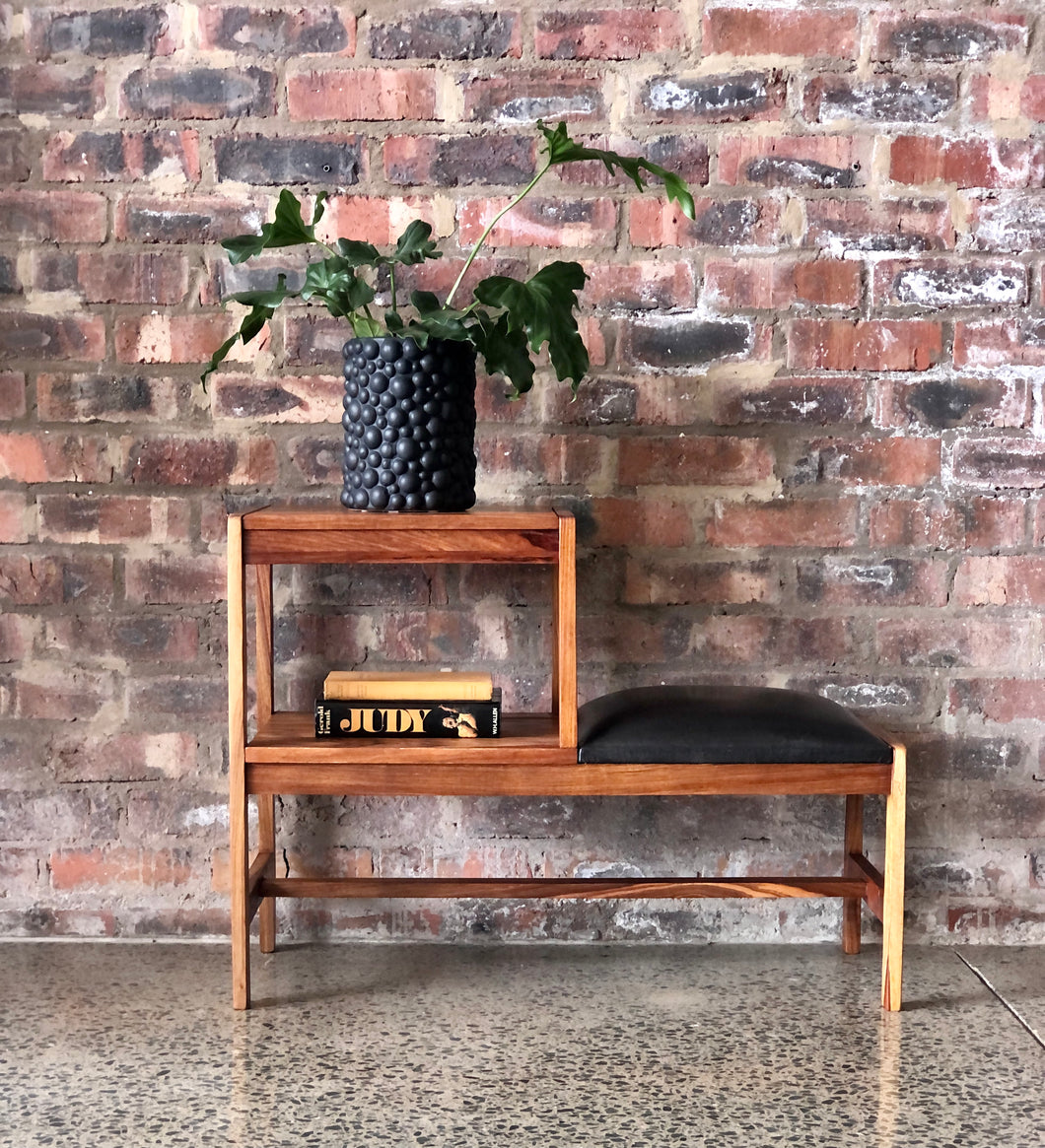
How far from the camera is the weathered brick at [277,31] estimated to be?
7.59ft

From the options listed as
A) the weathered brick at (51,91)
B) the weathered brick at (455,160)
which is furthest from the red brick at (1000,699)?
the weathered brick at (51,91)

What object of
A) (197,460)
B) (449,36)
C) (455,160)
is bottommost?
(197,460)

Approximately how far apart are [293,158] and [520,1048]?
1.60 meters

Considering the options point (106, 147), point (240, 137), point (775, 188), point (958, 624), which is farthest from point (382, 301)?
point (958, 624)

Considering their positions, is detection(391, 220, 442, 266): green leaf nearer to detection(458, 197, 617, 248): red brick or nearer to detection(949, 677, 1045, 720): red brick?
detection(458, 197, 617, 248): red brick

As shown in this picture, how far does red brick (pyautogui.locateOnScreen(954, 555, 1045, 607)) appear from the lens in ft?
7.82

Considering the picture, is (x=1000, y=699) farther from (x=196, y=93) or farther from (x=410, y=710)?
(x=196, y=93)

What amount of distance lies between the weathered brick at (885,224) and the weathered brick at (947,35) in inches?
10.6

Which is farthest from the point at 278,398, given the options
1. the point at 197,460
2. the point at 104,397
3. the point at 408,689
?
the point at 408,689

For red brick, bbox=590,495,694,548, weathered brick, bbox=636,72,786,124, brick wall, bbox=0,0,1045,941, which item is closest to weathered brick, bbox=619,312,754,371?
brick wall, bbox=0,0,1045,941

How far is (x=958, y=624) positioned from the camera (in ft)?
7.85

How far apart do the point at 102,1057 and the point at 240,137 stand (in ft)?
5.22

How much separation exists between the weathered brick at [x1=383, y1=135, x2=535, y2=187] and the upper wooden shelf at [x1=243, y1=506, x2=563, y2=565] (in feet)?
2.31

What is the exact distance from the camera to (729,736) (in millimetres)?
1996
